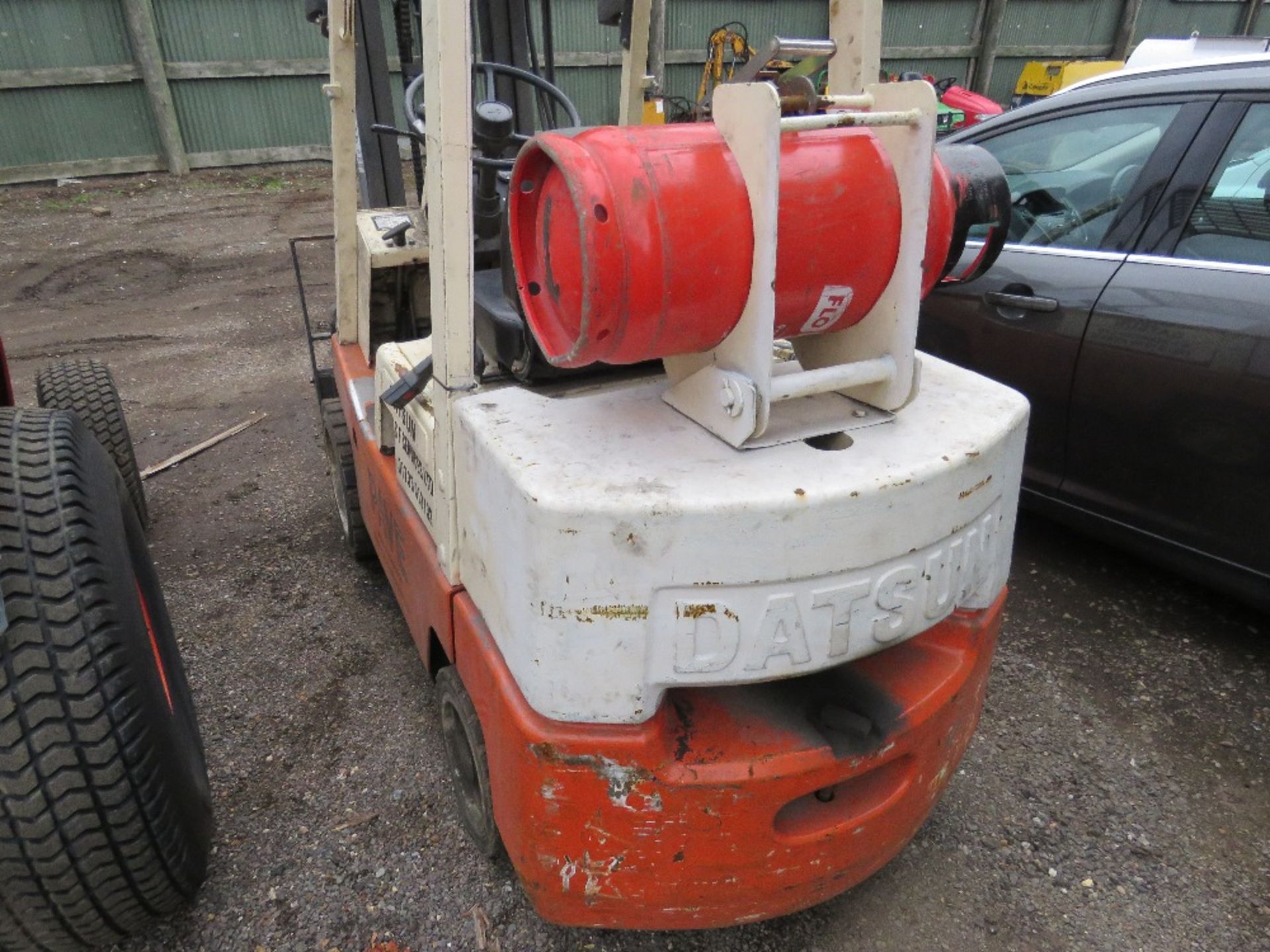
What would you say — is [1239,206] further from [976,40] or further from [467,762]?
[976,40]

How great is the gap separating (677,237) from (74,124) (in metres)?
12.5

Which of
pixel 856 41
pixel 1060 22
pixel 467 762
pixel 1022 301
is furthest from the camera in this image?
pixel 1060 22

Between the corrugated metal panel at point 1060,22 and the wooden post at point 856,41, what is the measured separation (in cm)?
1542

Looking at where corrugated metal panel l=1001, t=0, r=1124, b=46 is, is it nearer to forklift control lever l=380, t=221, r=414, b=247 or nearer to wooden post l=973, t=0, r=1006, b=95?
wooden post l=973, t=0, r=1006, b=95

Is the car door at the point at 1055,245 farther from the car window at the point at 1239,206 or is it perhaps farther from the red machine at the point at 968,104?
the red machine at the point at 968,104

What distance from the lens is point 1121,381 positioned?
269 centimetres

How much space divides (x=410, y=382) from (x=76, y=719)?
2.89 ft

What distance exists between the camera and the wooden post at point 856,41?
1.78 meters

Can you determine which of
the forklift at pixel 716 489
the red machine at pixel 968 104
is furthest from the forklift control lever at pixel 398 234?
the red machine at pixel 968 104

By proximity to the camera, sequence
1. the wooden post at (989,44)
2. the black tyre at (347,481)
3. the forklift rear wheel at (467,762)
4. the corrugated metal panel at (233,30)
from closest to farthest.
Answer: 1. the forklift rear wheel at (467,762)
2. the black tyre at (347,481)
3. the corrugated metal panel at (233,30)
4. the wooden post at (989,44)

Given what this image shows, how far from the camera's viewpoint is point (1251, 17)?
15.9m

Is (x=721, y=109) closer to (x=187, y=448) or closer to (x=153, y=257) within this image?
(x=187, y=448)

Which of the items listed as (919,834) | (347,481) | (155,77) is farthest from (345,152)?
(155,77)

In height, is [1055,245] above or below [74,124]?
above
